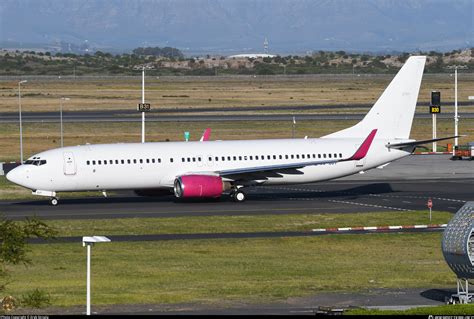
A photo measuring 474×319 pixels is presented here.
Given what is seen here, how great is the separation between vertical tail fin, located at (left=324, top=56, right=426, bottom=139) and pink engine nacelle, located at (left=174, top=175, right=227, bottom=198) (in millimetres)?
9235

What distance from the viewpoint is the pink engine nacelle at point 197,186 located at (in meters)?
69.0

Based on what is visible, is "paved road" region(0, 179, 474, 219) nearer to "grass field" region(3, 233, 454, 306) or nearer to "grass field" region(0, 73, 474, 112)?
"grass field" region(3, 233, 454, 306)

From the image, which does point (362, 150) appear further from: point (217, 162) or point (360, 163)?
point (217, 162)

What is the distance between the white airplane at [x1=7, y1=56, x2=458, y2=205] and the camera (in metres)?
68.9

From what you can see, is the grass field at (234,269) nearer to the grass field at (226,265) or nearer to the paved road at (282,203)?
the grass field at (226,265)

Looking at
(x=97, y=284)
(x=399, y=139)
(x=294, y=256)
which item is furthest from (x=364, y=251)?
(x=399, y=139)

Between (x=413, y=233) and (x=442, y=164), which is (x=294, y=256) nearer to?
(x=413, y=233)

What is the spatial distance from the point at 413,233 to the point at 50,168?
886 inches

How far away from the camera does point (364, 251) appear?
53094mm

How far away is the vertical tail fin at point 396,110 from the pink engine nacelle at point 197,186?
923 cm

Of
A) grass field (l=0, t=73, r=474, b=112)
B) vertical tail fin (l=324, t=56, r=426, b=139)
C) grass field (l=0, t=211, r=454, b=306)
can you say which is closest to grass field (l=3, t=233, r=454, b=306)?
grass field (l=0, t=211, r=454, b=306)

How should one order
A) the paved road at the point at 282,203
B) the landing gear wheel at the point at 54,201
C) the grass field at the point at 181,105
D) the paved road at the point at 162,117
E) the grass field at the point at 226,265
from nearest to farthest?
the grass field at the point at 226,265 < the paved road at the point at 282,203 < the landing gear wheel at the point at 54,201 < the grass field at the point at 181,105 < the paved road at the point at 162,117

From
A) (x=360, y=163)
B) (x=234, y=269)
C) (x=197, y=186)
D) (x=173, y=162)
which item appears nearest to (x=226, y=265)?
(x=234, y=269)

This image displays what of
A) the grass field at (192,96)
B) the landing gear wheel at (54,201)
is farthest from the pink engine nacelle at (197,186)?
the grass field at (192,96)
